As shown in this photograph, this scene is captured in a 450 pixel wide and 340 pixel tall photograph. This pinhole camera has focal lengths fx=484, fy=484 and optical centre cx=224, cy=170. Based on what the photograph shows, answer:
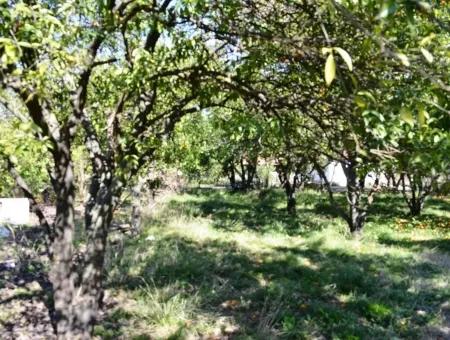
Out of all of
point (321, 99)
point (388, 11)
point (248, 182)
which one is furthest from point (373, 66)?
point (248, 182)

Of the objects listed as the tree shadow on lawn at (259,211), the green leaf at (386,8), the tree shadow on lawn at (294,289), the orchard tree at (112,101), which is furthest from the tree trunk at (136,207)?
the green leaf at (386,8)

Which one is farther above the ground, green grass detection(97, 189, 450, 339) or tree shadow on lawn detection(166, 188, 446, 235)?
tree shadow on lawn detection(166, 188, 446, 235)

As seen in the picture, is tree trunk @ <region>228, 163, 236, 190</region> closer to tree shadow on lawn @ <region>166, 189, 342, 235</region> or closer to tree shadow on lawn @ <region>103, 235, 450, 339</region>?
tree shadow on lawn @ <region>166, 189, 342, 235</region>

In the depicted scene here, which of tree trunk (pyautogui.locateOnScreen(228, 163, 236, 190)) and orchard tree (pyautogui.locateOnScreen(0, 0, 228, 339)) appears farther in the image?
tree trunk (pyautogui.locateOnScreen(228, 163, 236, 190))

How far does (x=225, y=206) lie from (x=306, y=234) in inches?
242

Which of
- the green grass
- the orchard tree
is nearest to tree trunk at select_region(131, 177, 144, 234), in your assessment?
the green grass

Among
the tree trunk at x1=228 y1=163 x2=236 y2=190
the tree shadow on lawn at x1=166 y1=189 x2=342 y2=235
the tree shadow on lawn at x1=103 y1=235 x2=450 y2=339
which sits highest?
the tree trunk at x1=228 y1=163 x2=236 y2=190

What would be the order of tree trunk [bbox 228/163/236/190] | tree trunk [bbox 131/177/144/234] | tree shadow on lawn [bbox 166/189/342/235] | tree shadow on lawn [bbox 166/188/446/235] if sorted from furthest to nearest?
tree trunk [bbox 228/163/236/190], tree shadow on lawn [bbox 166/188/446/235], tree shadow on lawn [bbox 166/189/342/235], tree trunk [bbox 131/177/144/234]

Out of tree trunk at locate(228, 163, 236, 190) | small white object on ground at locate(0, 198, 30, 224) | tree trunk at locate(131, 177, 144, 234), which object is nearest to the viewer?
tree trunk at locate(131, 177, 144, 234)

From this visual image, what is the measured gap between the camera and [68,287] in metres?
4.72

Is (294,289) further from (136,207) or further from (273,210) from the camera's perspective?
(273,210)

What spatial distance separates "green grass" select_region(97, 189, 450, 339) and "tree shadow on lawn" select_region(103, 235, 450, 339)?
0.02m

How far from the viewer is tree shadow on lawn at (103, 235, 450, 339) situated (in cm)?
624

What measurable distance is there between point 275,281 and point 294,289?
17.0 inches
